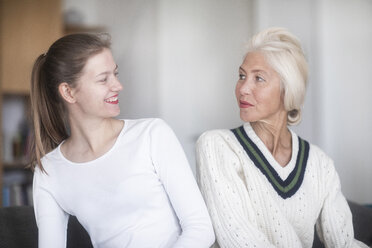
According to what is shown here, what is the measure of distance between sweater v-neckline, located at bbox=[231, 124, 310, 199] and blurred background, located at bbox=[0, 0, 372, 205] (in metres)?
1.77

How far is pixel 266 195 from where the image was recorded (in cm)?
150

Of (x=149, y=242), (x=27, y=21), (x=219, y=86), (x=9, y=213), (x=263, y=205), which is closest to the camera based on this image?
(x=149, y=242)

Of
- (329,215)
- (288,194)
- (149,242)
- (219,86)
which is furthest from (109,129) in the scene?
(219,86)

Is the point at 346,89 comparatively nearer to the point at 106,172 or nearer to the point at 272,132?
the point at 272,132

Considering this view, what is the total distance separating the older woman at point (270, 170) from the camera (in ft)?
4.83

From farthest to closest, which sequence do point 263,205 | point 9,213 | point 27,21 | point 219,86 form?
1. point 219,86
2. point 27,21
3. point 9,213
4. point 263,205

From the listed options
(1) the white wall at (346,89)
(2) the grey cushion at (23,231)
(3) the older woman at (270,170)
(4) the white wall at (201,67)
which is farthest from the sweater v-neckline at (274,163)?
(4) the white wall at (201,67)

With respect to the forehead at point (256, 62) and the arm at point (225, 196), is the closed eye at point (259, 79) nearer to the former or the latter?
the forehead at point (256, 62)

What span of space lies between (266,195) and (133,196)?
1.46 feet

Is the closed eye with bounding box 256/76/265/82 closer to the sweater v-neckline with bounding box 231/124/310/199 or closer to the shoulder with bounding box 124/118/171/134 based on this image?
the sweater v-neckline with bounding box 231/124/310/199

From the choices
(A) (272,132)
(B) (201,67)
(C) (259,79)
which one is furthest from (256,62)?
(B) (201,67)

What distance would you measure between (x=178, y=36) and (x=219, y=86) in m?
0.59

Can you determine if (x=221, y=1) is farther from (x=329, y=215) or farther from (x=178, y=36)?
(x=329, y=215)

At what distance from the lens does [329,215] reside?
157 centimetres
